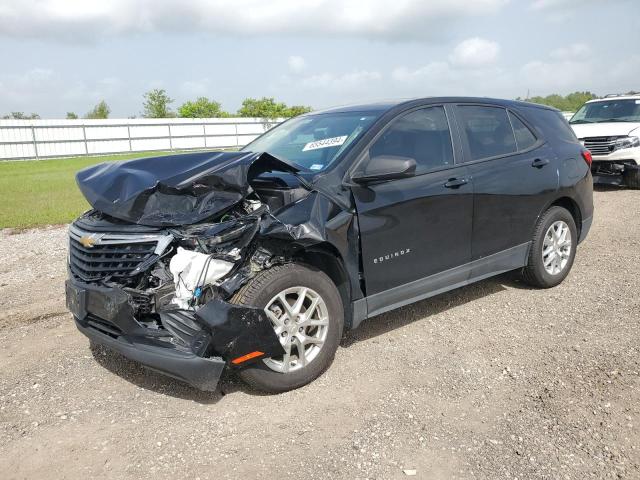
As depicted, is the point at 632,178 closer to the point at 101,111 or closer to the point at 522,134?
the point at 522,134

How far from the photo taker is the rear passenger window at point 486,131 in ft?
15.1

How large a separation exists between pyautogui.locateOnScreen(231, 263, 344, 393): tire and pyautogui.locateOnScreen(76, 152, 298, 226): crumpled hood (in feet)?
1.79

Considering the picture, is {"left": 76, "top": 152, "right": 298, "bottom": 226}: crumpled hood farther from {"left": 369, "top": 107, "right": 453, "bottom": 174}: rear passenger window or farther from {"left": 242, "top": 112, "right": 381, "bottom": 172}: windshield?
{"left": 369, "top": 107, "right": 453, "bottom": 174}: rear passenger window

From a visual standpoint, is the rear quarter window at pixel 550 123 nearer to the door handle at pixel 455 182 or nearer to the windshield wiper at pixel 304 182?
the door handle at pixel 455 182

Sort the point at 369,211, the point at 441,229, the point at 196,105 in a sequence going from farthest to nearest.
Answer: the point at 196,105, the point at 441,229, the point at 369,211

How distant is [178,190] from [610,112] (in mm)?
12313

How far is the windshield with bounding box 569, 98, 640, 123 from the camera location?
12.1 m

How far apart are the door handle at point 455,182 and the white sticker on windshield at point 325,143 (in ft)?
2.95

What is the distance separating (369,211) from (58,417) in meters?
2.38

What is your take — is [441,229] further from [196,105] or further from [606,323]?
[196,105]

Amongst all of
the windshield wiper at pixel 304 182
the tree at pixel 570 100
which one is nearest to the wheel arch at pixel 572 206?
the windshield wiper at pixel 304 182

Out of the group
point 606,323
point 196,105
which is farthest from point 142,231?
point 196,105

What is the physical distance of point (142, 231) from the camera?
129 inches

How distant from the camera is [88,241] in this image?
3.43 meters
